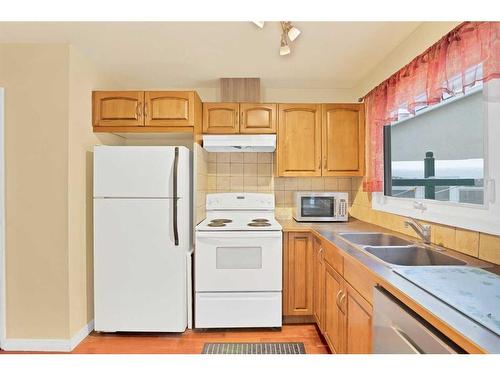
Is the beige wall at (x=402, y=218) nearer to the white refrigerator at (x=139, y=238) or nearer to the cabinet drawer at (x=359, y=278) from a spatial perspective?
the cabinet drawer at (x=359, y=278)

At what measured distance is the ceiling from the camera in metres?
1.95

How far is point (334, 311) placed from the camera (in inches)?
73.7

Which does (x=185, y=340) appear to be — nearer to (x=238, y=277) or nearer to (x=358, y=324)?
(x=238, y=277)

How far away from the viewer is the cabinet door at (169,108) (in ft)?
8.13

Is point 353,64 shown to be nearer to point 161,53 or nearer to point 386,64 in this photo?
point 386,64

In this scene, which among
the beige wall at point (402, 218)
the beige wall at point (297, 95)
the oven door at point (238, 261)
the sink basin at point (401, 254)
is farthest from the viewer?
the beige wall at point (297, 95)

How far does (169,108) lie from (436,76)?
6.55 ft

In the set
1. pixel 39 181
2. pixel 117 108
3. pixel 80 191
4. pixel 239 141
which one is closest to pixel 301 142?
pixel 239 141

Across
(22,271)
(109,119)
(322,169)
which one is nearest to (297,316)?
(322,169)

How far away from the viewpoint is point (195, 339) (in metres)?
2.28

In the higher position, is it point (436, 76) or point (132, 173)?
point (436, 76)

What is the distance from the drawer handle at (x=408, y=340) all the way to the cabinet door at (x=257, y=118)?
6.87 ft

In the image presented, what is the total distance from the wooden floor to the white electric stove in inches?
2.8

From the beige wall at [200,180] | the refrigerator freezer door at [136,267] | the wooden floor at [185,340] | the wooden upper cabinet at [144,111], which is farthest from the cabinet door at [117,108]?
the wooden floor at [185,340]
